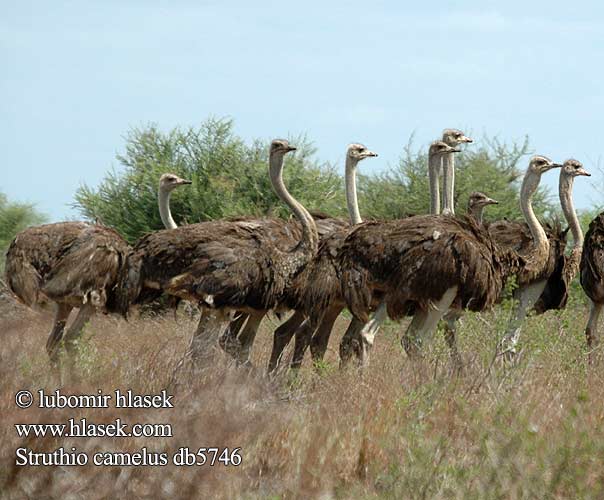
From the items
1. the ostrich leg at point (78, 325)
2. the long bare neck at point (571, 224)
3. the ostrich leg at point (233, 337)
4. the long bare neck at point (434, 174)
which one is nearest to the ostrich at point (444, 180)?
the long bare neck at point (434, 174)

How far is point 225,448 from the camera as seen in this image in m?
5.48

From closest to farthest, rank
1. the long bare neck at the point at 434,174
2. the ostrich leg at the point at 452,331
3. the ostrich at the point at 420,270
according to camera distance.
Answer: the ostrich leg at the point at 452,331 → the ostrich at the point at 420,270 → the long bare neck at the point at 434,174

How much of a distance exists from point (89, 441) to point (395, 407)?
80.8 inches

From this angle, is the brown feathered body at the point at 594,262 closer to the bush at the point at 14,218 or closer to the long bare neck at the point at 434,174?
the long bare neck at the point at 434,174

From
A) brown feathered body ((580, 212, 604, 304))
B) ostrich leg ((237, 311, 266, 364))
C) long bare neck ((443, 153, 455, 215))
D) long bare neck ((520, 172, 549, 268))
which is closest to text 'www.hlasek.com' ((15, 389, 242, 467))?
ostrich leg ((237, 311, 266, 364))

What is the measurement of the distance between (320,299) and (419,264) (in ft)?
2.53

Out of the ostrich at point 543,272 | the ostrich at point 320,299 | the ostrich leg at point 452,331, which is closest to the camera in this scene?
the ostrich leg at point 452,331

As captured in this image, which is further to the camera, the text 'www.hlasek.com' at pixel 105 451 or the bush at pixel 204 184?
the bush at pixel 204 184

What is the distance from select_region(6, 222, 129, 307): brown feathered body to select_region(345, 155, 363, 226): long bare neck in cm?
195

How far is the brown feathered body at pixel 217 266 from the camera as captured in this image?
9711 millimetres

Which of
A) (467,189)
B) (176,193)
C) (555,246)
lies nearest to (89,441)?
(555,246)

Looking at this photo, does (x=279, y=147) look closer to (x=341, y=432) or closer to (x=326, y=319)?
(x=326, y=319)

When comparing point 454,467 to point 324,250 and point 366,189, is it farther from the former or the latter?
point 366,189

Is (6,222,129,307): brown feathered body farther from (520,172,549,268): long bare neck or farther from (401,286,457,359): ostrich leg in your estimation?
(520,172,549,268): long bare neck
